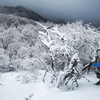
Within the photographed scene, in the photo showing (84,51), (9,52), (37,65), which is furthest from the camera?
(9,52)

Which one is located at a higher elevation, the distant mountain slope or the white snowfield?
the distant mountain slope

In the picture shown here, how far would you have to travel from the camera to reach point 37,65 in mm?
9914

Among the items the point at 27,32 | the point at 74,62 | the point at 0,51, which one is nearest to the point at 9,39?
the point at 0,51

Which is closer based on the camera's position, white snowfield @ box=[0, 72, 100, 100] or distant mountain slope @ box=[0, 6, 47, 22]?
white snowfield @ box=[0, 72, 100, 100]

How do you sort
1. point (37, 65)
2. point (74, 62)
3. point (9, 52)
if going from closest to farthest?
1. point (74, 62)
2. point (37, 65)
3. point (9, 52)

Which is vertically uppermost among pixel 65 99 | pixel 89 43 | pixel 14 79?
pixel 89 43

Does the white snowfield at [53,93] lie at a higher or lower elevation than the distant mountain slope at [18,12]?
lower

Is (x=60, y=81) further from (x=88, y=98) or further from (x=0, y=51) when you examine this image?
(x=0, y=51)

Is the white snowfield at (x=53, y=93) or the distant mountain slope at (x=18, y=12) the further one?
the distant mountain slope at (x=18, y=12)

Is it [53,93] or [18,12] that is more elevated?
[18,12]

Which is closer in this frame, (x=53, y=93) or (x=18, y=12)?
(x=53, y=93)

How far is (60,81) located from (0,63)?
12281 mm

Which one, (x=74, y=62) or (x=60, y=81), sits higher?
(x=74, y=62)

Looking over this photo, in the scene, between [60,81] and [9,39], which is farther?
[9,39]
